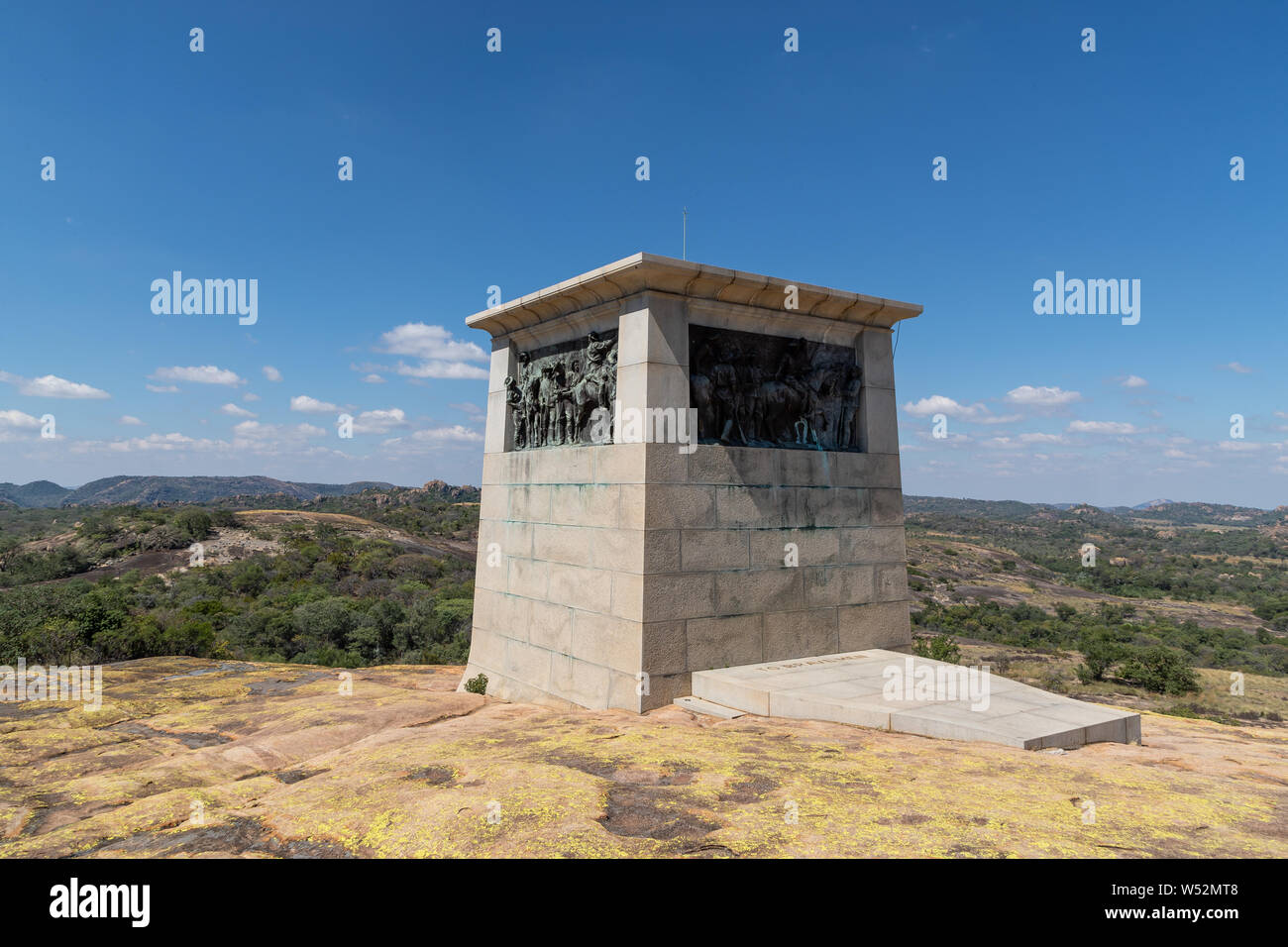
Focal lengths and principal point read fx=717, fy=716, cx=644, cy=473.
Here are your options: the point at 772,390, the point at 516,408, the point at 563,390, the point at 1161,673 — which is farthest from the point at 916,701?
the point at 1161,673

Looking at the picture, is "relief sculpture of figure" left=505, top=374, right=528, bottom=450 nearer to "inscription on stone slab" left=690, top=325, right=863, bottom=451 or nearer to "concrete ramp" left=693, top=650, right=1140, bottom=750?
"inscription on stone slab" left=690, top=325, right=863, bottom=451

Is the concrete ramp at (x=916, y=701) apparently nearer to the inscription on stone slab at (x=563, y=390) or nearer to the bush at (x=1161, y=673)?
the inscription on stone slab at (x=563, y=390)

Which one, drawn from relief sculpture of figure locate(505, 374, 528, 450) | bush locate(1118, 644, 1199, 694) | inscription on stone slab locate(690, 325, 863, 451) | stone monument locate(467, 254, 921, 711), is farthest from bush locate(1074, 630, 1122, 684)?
relief sculpture of figure locate(505, 374, 528, 450)

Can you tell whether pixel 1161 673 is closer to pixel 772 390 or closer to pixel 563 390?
pixel 772 390

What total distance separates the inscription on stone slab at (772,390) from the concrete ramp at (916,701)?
3.64 metres

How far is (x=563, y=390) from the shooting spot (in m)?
12.4

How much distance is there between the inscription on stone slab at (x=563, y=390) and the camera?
11.5 meters

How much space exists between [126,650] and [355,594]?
26590 mm

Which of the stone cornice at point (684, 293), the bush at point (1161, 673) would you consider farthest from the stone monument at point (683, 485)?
the bush at point (1161, 673)

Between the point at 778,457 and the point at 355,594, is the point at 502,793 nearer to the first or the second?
the point at 778,457

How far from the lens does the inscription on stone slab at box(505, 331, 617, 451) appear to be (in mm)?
11539

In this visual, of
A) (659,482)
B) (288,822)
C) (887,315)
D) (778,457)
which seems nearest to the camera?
(288,822)

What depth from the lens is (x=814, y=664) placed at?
1099cm
